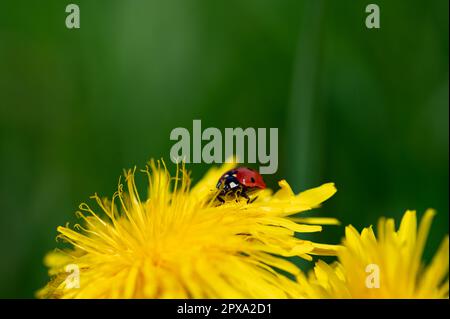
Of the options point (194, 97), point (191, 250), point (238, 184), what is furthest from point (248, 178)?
point (194, 97)

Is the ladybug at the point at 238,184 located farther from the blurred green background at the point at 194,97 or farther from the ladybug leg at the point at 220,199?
the blurred green background at the point at 194,97

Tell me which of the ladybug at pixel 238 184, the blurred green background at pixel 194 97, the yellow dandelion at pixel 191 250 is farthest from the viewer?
the blurred green background at pixel 194 97

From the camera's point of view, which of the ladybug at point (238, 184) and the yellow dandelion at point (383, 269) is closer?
the yellow dandelion at point (383, 269)

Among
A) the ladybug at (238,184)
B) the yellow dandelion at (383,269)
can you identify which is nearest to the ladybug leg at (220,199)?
the ladybug at (238,184)

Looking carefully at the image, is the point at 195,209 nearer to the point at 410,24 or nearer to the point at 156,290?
the point at 156,290

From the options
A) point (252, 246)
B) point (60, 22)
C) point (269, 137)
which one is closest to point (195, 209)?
point (252, 246)

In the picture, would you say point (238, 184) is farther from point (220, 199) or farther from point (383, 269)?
point (383, 269)

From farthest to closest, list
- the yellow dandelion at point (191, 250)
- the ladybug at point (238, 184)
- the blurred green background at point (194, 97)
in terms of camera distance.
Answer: the blurred green background at point (194, 97) → the ladybug at point (238, 184) → the yellow dandelion at point (191, 250)
